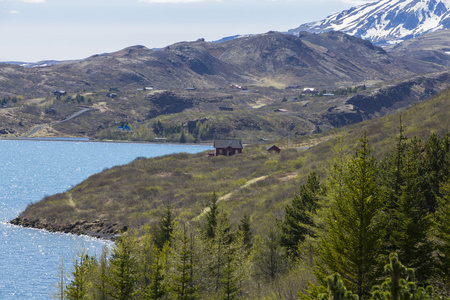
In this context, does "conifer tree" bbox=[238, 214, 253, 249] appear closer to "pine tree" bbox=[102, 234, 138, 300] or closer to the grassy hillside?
the grassy hillside

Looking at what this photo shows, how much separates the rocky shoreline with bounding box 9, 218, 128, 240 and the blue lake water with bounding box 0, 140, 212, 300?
1426 mm

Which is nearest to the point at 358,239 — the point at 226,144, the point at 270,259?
the point at 270,259

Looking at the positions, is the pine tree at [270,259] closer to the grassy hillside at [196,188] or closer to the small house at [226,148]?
the grassy hillside at [196,188]

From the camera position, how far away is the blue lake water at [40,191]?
146 feet

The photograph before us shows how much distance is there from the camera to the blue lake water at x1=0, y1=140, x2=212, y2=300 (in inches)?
1752

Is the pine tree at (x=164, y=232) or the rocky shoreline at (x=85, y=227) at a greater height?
the pine tree at (x=164, y=232)

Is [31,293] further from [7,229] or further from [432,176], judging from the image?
[432,176]

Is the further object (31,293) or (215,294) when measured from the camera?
(31,293)

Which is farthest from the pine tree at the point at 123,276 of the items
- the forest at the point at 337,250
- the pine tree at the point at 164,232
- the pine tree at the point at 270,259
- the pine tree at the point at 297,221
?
the pine tree at the point at 297,221

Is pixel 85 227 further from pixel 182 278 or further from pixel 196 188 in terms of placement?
pixel 182 278

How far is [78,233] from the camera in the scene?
199 ft

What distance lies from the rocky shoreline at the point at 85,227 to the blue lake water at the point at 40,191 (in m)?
1.43

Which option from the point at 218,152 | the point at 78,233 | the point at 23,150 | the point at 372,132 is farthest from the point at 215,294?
the point at 23,150

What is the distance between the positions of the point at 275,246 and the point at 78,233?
131ft
